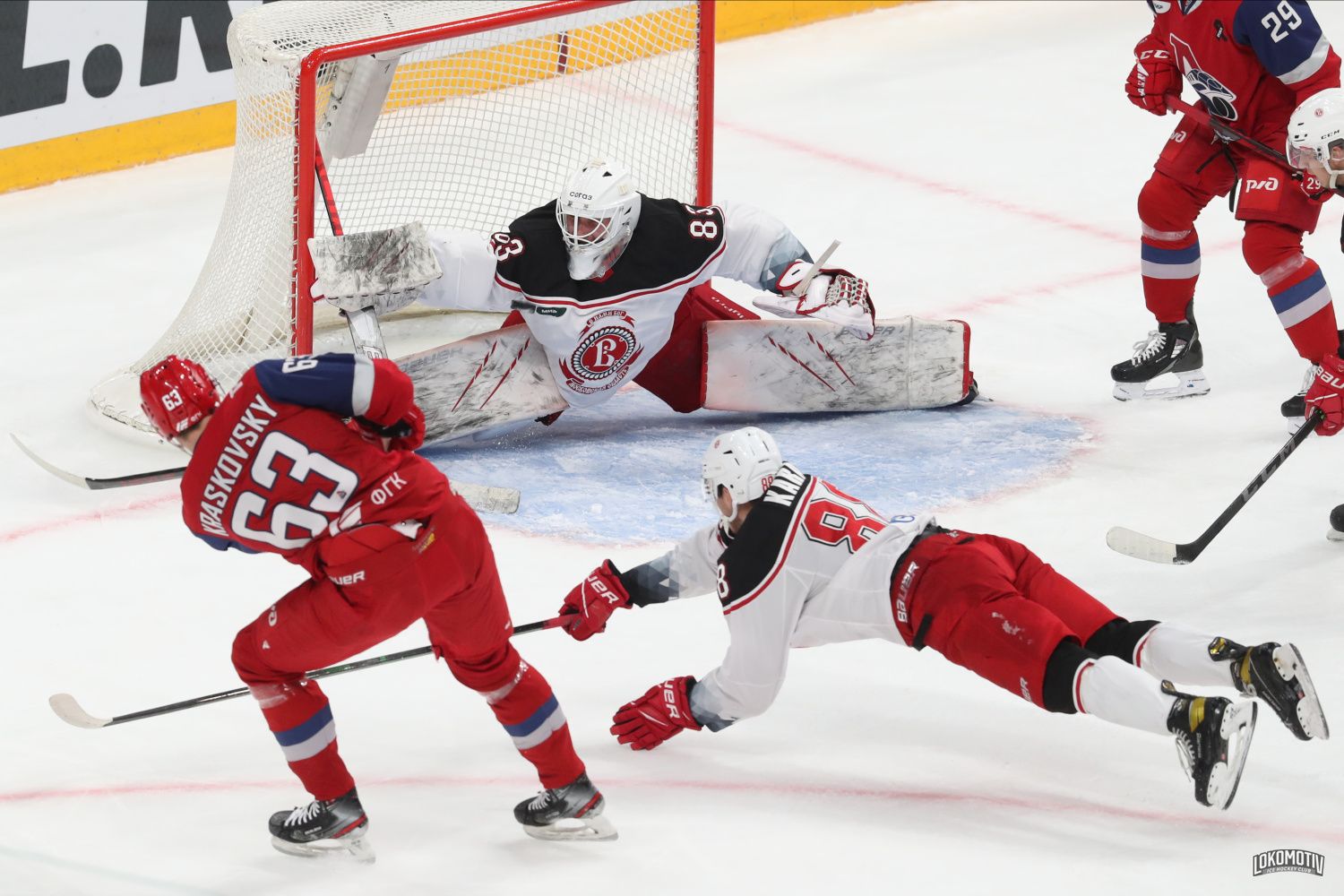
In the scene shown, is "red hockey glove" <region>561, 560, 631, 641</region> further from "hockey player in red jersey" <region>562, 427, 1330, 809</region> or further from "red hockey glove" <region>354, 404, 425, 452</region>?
"red hockey glove" <region>354, 404, 425, 452</region>

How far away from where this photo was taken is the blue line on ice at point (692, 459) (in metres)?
4.69

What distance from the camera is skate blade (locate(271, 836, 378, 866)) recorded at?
3.33m

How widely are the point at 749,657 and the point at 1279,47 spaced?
215 centimetres

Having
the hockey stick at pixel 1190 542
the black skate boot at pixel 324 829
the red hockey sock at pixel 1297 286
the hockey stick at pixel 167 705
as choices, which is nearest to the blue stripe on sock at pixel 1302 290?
the red hockey sock at pixel 1297 286

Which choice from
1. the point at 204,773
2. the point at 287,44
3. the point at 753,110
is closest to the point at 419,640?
the point at 204,773

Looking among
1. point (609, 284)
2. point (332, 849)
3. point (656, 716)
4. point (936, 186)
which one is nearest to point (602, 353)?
point (609, 284)

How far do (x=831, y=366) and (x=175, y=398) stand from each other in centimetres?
237

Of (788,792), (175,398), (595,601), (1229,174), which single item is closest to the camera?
(175,398)

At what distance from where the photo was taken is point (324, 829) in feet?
10.8

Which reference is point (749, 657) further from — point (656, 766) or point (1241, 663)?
point (1241, 663)

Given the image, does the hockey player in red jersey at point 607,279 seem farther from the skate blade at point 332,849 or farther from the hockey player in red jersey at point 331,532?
the skate blade at point 332,849

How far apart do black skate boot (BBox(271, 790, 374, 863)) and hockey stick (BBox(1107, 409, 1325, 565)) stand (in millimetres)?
1686

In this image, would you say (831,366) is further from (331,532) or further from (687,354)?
(331,532)

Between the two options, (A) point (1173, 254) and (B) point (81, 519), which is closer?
(B) point (81, 519)
